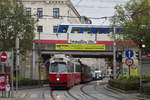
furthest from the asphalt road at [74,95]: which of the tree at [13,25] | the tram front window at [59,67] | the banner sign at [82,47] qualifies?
the banner sign at [82,47]

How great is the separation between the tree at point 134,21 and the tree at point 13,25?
9.55 m

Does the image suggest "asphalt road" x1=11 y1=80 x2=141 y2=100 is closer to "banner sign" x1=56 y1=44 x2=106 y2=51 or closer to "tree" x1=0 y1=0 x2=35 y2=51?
"tree" x1=0 y1=0 x2=35 y2=51

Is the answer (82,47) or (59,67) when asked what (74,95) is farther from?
(82,47)

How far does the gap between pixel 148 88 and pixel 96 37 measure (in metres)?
25.1

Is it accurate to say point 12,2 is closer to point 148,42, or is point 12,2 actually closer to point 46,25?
point 148,42

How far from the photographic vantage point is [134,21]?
2900 centimetres

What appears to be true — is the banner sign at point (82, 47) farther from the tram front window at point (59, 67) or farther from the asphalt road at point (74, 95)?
the asphalt road at point (74, 95)

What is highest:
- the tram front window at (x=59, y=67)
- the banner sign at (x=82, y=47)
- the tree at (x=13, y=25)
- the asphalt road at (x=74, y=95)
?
the tree at (x=13, y=25)

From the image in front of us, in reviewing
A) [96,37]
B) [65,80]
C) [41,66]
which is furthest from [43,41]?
[65,80]

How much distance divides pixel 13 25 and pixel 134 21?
40.5 feet

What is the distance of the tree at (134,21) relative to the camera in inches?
1071

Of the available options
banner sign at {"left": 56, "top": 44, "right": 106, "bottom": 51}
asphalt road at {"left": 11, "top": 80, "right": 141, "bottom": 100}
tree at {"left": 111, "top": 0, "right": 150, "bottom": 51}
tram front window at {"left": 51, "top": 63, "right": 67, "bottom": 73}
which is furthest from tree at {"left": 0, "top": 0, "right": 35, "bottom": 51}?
tree at {"left": 111, "top": 0, "right": 150, "bottom": 51}

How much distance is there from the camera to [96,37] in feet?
151

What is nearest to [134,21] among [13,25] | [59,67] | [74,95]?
[59,67]
